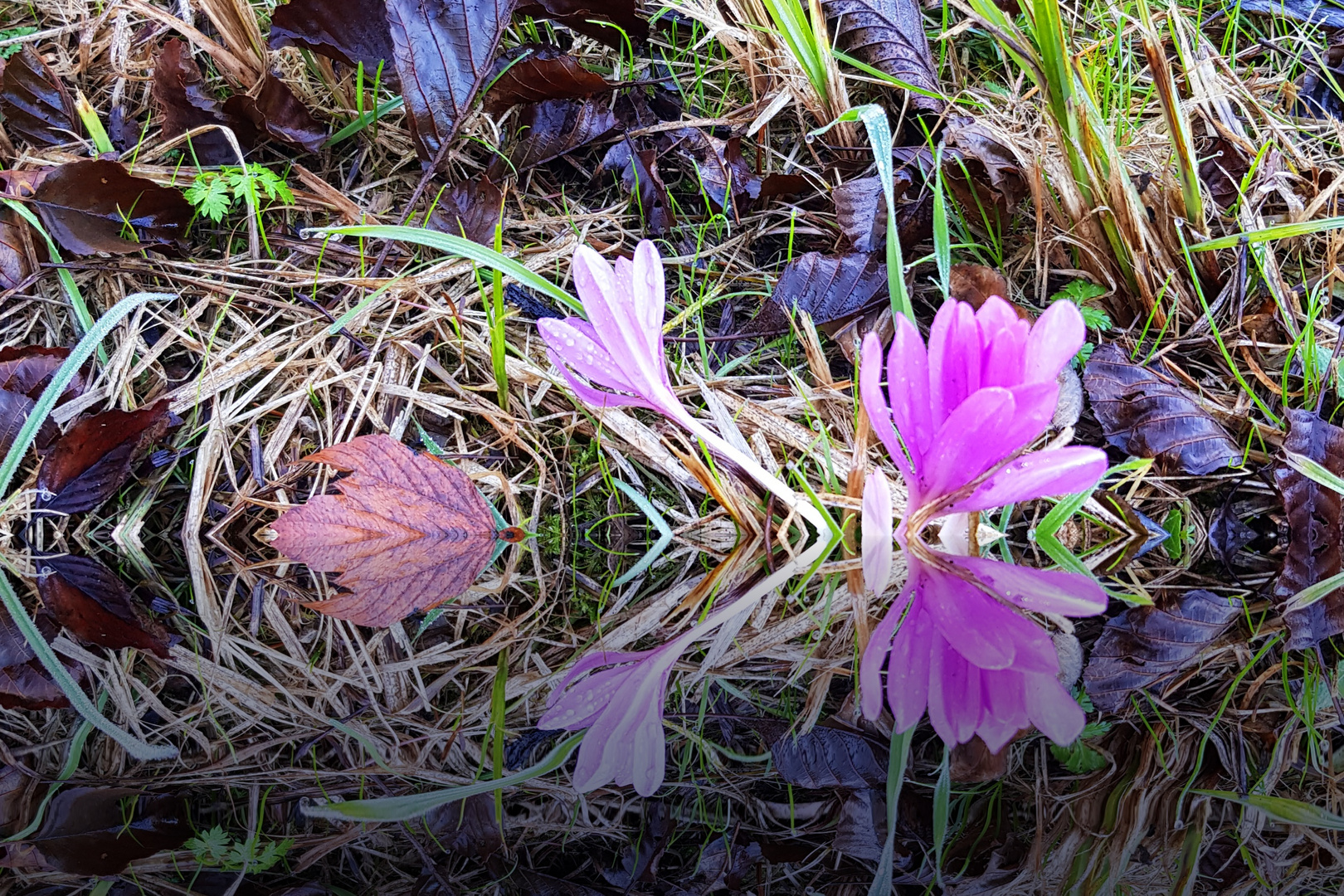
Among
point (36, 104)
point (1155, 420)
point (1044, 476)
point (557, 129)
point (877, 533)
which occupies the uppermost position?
point (36, 104)

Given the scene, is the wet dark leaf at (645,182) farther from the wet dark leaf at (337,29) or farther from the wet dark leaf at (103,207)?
the wet dark leaf at (103,207)

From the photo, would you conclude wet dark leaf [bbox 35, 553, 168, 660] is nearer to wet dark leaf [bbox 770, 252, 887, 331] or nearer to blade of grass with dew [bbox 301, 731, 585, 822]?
blade of grass with dew [bbox 301, 731, 585, 822]

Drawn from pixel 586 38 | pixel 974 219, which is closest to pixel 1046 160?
pixel 974 219

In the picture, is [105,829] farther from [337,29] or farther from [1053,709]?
[337,29]

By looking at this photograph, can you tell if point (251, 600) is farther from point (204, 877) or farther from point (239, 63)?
point (239, 63)

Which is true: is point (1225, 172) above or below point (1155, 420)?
above

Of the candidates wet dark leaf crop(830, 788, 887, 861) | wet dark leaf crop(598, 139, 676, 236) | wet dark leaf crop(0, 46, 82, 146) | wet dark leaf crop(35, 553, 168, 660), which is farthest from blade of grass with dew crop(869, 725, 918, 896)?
wet dark leaf crop(0, 46, 82, 146)

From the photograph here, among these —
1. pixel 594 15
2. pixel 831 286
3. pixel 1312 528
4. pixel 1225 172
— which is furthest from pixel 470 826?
pixel 1225 172
